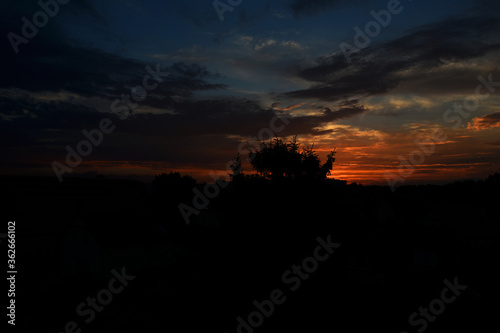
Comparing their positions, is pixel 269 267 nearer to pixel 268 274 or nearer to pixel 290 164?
pixel 268 274

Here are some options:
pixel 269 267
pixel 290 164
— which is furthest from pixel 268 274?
pixel 290 164

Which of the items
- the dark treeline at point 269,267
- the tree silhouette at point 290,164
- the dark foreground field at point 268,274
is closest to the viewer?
the dark foreground field at point 268,274

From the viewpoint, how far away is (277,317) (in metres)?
19.2

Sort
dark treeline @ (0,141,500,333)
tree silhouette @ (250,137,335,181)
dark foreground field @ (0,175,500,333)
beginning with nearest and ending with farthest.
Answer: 1. dark foreground field @ (0,175,500,333)
2. dark treeline @ (0,141,500,333)
3. tree silhouette @ (250,137,335,181)

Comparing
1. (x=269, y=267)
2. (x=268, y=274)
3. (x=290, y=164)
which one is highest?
(x=290, y=164)

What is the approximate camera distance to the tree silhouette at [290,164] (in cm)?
2595

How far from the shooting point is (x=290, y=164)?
26.2 meters

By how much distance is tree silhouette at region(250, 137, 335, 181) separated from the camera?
25947 mm

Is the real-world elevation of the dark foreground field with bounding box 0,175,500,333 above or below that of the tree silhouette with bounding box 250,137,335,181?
below

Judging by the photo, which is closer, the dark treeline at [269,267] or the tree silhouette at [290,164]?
the dark treeline at [269,267]

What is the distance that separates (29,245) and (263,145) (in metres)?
28.8

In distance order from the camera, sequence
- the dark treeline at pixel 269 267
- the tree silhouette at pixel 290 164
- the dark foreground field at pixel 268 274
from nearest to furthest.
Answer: the dark foreground field at pixel 268 274 → the dark treeline at pixel 269 267 → the tree silhouette at pixel 290 164

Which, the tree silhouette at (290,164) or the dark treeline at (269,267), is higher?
the tree silhouette at (290,164)

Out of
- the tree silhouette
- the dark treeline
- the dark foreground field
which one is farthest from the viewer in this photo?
the tree silhouette
